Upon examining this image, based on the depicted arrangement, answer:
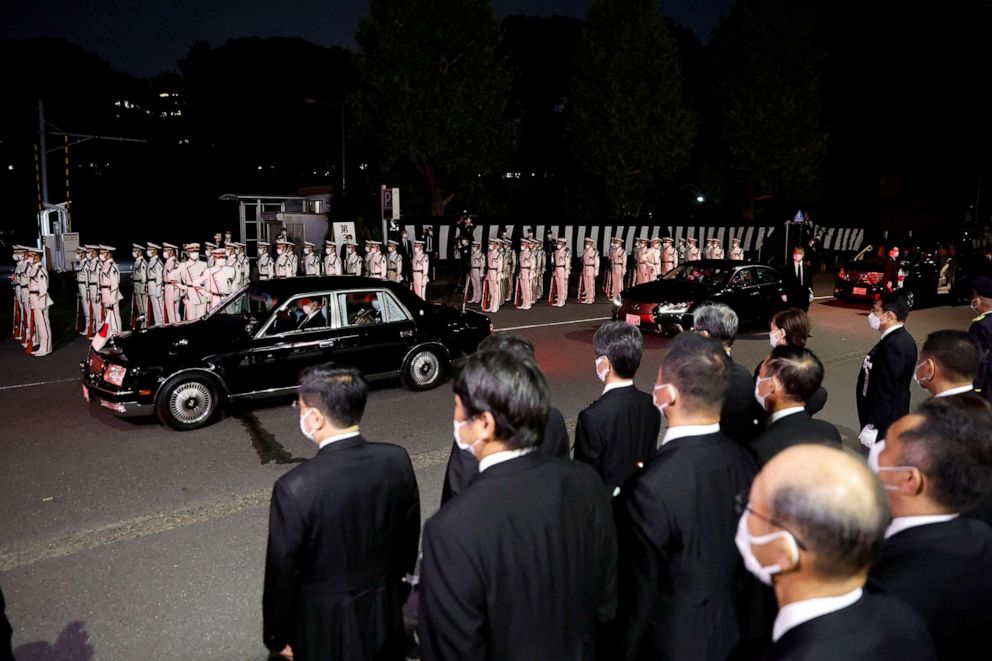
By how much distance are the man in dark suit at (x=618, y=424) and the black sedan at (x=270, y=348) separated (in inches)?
218

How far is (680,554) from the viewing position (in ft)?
8.94

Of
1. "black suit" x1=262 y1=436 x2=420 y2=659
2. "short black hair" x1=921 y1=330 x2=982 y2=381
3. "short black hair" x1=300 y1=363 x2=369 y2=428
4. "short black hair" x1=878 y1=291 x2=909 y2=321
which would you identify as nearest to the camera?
"black suit" x1=262 y1=436 x2=420 y2=659

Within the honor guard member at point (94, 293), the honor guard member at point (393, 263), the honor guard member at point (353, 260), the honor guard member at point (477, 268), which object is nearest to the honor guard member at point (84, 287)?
the honor guard member at point (94, 293)

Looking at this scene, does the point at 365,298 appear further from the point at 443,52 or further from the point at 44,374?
the point at 443,52

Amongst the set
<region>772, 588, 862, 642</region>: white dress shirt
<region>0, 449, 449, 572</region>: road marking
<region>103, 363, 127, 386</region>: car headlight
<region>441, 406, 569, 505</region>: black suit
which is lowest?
<region>0, 449, 449, 572</region>: road marking

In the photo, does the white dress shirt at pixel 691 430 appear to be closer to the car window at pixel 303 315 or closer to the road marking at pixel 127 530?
the road marking at pixel 127 530

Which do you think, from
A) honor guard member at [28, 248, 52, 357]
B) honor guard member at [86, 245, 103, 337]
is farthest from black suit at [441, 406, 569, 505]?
honor guard member at [86, 245, 103, 337]

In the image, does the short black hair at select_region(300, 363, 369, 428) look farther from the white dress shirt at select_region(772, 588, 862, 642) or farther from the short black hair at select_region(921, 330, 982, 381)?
the short black hair at select_region(921, 330, 982, 381)

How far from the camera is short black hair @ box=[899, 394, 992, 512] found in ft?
7.57

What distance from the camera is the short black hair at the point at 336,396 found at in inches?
122

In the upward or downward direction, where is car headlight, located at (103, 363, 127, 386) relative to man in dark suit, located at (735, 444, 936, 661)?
downward

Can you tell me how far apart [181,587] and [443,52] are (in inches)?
1016

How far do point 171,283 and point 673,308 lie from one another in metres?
9.72

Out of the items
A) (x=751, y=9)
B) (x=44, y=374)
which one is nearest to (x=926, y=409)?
(x=44, y=374)
